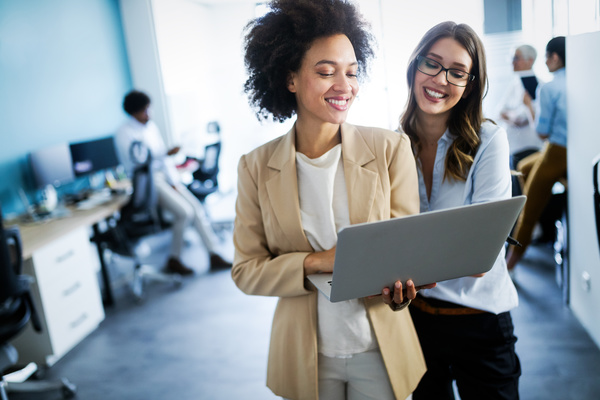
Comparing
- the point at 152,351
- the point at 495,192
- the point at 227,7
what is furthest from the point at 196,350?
the point at 227,7

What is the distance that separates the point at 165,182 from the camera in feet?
14.7

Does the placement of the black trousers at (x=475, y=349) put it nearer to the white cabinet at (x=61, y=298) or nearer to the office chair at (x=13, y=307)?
the office chair at (x=13, y=307)

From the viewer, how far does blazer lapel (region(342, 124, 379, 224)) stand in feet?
3.86

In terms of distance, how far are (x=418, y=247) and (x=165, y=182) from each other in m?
3.79

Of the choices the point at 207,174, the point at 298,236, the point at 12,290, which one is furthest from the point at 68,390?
the point at 207,174

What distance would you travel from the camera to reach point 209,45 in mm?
6477

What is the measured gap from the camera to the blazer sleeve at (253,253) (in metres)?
1.21

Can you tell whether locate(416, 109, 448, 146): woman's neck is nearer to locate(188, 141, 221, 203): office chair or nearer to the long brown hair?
the long brown hair

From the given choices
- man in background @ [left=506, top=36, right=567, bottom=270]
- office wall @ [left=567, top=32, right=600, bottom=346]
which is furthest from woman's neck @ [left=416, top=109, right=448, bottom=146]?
office wall @ [left=567, top=32, right=600, bottom=346]

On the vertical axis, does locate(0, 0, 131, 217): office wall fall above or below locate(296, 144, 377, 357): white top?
above

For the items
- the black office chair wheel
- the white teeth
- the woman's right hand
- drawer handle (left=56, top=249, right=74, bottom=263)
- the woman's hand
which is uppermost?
the white teeth

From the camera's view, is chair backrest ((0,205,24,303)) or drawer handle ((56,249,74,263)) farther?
drawer handle ((56,249,74,263))

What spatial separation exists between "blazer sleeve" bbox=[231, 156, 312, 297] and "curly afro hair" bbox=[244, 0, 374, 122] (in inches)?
8.2

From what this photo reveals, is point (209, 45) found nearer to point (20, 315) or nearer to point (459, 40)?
point (20, 315)
